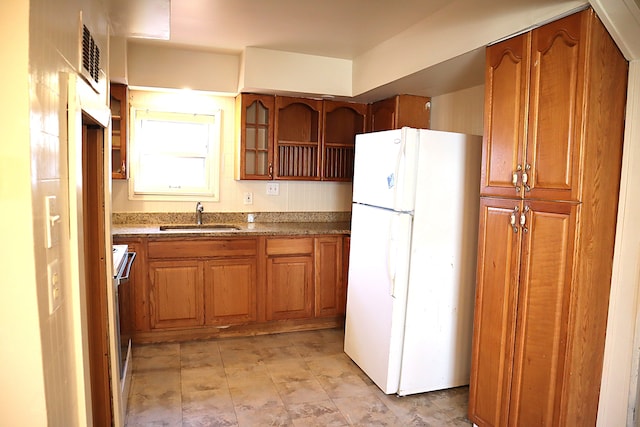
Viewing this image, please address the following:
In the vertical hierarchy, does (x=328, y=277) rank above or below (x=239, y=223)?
below

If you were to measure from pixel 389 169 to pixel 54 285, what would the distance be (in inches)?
78.5

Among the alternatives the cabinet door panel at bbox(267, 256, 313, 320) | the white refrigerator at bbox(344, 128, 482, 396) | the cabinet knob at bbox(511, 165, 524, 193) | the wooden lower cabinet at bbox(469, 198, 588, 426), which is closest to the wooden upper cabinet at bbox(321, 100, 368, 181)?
the cabinet door panel at bbox(267, 256, 313, 320)

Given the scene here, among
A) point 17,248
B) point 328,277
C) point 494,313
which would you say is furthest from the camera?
point 328,277

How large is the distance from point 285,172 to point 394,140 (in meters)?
1.54

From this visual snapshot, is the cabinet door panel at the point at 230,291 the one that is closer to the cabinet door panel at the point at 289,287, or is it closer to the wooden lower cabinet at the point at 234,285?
the wooden lower cabinet at the point at 234,285

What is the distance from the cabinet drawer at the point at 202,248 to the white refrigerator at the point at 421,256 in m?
1.16

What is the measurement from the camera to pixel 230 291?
3635 mm

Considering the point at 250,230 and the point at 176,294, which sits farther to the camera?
the point at 250,230

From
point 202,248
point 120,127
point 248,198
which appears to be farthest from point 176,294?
point 120,127

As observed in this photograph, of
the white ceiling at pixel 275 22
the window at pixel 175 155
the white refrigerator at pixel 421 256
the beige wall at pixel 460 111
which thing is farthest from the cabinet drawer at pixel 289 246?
the white ceiling at pixel 275 22

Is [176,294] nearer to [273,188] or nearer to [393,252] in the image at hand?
[273,188]

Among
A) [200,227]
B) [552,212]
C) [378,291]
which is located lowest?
[378,291]

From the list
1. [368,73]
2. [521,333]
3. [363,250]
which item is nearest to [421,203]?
[363,250]

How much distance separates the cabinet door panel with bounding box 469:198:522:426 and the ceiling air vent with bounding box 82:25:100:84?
6.02 feet
